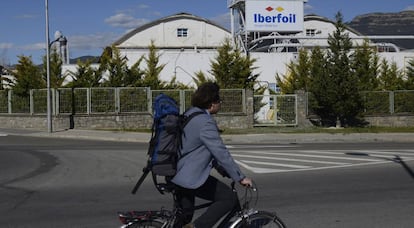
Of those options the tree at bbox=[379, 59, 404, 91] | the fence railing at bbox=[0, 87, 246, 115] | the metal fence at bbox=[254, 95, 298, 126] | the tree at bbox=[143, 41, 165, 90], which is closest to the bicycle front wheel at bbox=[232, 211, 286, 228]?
the fence railing at bbox=[0, 87, 246, 115]

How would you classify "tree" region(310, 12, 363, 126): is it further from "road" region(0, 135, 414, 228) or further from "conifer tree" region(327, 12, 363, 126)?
"road" region(0, 135, 414, 228)

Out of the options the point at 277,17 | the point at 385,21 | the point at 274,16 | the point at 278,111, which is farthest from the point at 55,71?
the point at 385,21

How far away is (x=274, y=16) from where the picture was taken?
5053 cm

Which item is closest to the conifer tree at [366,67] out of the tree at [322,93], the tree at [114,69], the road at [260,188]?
the tree at [322,93]

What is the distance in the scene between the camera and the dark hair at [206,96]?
504 centimetres

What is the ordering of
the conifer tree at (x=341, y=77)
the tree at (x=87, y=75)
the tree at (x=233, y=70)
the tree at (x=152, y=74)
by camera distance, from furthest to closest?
1. the tree at (x=152, y=74)
2. the tree at (x=87, y=75)
3. the tree at (x=233, y=70)
4. the conifer tree at (x=341, y=77)

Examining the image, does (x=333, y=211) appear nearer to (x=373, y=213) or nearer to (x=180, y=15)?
(x=373, y=213)

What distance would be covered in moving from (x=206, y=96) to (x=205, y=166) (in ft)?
1.99

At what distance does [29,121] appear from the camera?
31922 millimetres

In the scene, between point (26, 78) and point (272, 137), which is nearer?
point (272, 137)

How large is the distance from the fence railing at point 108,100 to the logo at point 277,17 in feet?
63.4

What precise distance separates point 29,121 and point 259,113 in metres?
12.8

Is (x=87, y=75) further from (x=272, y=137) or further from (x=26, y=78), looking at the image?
(x=272, y=137)

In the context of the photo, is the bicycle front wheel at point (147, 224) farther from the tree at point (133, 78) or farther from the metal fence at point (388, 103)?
the tree at point (133, 78)
